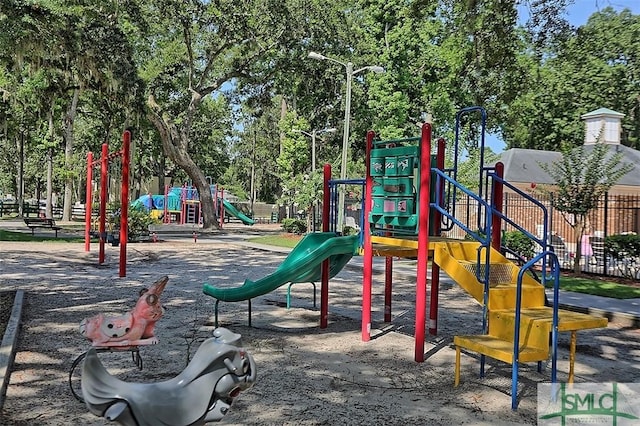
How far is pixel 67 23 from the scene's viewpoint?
13.1 meters

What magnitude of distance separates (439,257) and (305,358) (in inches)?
76.2

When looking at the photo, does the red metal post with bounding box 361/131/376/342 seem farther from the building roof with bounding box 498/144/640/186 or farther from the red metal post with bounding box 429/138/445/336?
the building roof with bounding box 498/144/640/186

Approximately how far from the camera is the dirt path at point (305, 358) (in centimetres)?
512

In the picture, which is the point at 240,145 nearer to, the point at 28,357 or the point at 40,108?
the point at 40,108

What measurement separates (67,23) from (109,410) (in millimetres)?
12020

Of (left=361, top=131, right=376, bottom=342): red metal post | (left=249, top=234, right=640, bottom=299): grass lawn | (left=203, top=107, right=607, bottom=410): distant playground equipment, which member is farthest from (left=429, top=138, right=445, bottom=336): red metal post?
(left=249, top=234, right=640, bottom=299): grass lawn

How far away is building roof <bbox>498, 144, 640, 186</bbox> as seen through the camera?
34344 millimetres

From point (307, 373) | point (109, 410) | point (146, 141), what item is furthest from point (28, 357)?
point (146, 141)

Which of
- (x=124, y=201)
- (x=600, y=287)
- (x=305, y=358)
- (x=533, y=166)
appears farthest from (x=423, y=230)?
(x=533, y=166)

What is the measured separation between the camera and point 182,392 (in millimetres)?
3383

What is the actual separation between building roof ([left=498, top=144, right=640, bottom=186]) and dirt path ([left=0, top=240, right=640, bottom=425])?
23.5m

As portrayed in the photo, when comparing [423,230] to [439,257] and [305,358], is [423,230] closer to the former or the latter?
[439,257]

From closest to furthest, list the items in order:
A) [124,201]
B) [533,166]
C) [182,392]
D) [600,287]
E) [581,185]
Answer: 1. [182,392]
2. [124,201]
3. [600,287]
4. [581,185]
5. [533,166]

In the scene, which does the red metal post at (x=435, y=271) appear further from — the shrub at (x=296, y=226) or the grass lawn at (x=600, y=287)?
the shrub at (x=296, y=226)
